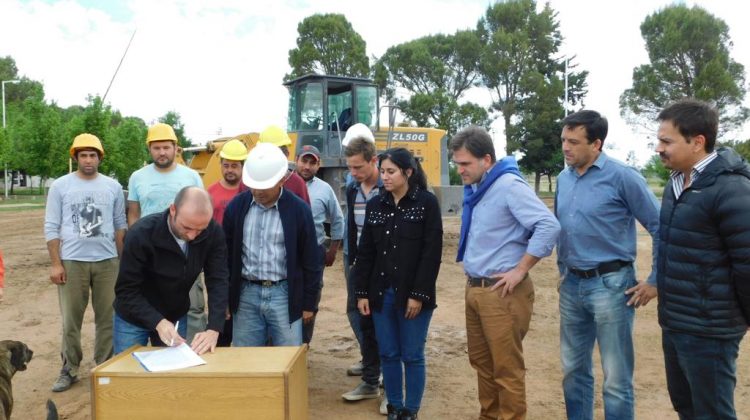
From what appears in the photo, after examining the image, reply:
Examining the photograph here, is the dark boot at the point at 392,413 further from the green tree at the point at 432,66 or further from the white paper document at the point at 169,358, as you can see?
the green tree at the point at 432,66

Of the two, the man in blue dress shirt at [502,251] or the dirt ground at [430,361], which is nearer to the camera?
the man in blue dress shirt at [502,251]

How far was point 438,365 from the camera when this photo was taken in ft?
20.2

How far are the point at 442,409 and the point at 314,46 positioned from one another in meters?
40.3

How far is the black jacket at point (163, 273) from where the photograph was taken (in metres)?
3.47

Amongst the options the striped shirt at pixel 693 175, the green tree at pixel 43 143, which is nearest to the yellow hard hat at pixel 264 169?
the striped shirt at pixel 693 175

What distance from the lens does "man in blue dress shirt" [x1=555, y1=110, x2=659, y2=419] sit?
3.70m

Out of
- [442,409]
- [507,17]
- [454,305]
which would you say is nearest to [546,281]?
[454,305]

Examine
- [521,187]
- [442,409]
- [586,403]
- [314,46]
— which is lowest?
[442,409]

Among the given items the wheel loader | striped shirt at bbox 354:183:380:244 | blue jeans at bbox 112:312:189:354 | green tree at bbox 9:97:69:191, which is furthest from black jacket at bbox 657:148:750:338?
green tree at bbox 9:97:69:191

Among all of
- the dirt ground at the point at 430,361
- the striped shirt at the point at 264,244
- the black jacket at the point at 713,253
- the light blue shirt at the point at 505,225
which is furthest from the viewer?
the dirt ground at the point at 430,361

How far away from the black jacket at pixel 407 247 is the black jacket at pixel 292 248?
0.49m

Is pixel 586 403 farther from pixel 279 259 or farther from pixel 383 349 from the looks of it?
pixel 279 259

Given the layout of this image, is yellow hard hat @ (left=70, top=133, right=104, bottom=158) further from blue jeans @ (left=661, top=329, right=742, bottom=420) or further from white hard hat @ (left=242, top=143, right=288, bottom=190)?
blue jeans @ (left=661, top=329, right=742, bottom=420)

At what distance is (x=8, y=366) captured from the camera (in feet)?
Result: 14.3
